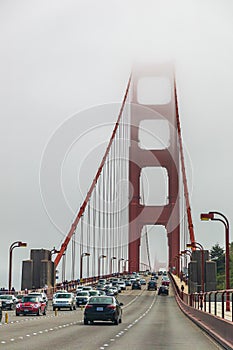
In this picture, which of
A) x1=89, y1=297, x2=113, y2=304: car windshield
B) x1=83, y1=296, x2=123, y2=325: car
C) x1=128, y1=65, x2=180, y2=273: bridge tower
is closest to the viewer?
x1=83, y1=296, x2=123, y2=325: car

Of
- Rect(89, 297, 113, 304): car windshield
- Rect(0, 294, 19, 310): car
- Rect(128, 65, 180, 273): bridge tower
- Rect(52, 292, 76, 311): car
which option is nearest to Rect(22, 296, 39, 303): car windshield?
Rect(52, 292, 76, 311): car

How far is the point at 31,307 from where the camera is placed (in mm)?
50406

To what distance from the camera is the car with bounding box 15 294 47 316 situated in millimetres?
50141

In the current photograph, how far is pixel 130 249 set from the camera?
145000mm

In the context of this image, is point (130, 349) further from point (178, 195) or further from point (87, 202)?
point (178, 195)

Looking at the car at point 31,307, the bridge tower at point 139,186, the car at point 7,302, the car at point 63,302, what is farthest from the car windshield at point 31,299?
the bridge tower at point 139,186

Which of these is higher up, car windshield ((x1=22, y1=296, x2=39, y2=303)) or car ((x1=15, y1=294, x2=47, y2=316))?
car windshield ((x1=22, y1=296, x2=39, y2=303))

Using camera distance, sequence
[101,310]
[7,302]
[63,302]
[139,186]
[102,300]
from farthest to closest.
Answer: [139,186] → [7,302] → [63,302] → [102,300] → [101,310]

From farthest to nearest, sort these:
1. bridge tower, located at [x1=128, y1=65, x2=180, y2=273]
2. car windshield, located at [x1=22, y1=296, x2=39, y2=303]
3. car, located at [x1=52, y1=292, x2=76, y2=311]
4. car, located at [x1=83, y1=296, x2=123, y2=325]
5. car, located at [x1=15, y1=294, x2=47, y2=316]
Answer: bridge tower, located at [x1=128, y1=65, x2=180, y2=273] → car, located at [x1=52, y1=292, x2=76, y2=311] → car windshield, located at [x1=22, y1=296, x2=39, y2=303] → car, located at [x1=15, y1=294, x2=47, y2=316] → car, located at [x1=83, y1=296, x2=123, y2=325]

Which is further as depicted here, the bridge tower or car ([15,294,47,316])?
the bridge tower

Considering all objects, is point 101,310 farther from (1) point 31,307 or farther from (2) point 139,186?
(2) point 139,186

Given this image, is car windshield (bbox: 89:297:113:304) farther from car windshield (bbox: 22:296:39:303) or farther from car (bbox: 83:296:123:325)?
car windshield (bbox: 22:296:39:303)

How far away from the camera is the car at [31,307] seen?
5014 cm

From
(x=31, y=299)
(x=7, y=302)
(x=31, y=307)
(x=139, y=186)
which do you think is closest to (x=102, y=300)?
(x=31, y=307)
